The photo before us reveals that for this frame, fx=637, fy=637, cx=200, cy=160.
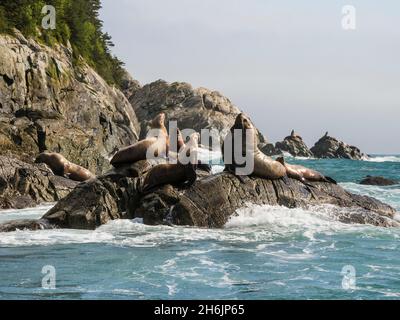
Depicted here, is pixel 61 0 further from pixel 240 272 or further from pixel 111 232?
pixel 240 272

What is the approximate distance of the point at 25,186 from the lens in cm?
2105

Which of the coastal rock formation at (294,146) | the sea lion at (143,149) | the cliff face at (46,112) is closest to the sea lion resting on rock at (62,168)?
the cliff face at (46,112)

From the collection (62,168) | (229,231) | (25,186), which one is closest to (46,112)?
(62,168)

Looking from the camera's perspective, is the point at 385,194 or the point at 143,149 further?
the point at 385,194

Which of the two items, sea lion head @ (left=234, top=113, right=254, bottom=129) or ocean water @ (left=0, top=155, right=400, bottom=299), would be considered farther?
sea lion head @ (left=234, top=113, right=254, bottom=129)

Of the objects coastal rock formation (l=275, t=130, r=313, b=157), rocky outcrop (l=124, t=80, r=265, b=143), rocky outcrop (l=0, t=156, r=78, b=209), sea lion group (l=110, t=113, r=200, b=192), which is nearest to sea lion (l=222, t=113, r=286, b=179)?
sea lion group (l=110, t=113, r=200, b=192)

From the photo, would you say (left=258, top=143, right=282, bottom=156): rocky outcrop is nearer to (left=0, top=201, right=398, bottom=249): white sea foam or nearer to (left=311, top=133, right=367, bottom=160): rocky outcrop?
(left=311, top=133, right=367, bottom=160): rocky outcrop

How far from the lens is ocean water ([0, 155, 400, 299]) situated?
8.71 m

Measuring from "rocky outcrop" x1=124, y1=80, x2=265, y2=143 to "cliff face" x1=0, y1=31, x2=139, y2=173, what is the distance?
35817 millimetres

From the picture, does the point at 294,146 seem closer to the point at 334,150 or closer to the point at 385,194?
the point at 334,150

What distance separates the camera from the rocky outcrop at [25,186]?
20192mm

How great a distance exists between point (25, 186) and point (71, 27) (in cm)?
3780

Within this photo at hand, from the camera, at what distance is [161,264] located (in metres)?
10.6
